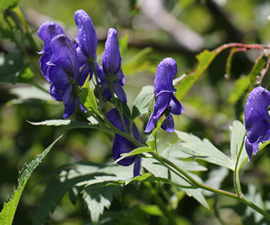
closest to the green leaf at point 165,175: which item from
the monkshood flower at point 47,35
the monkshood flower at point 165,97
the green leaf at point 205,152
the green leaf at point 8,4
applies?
the green leaf at point 205,152

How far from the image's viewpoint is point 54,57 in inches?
33.6

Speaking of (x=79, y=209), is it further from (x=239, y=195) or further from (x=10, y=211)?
(x=239, y=195)

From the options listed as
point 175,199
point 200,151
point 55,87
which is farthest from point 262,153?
point 55,87

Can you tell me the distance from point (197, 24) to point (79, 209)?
2433 millimetres

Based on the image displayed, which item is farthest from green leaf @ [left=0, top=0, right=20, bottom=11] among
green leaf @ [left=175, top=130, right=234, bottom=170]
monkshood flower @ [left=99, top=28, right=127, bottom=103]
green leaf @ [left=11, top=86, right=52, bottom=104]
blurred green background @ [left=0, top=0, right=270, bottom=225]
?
green leaf @ [left=175, top=130, right=234, bottom=170]

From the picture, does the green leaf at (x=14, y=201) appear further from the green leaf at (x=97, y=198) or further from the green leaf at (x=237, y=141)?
the green leaf at (x=237, y=141)

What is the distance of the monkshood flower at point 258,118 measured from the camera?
75 centimetres

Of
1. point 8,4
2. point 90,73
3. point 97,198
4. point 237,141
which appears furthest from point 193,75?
point 8,4

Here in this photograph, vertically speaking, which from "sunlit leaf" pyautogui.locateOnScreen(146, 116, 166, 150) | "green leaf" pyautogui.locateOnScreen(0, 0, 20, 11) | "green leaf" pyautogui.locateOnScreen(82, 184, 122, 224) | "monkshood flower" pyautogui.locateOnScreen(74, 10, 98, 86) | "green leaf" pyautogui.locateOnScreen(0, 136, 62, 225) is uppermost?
"monkshood flower" pyautogui.locateOnScreen(74, 10, 98, 86)

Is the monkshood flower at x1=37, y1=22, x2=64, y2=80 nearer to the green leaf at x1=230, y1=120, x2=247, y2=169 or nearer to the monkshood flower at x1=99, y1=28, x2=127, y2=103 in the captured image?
the monkshood flower at x1=99, y1=28, x2=127, y2=103

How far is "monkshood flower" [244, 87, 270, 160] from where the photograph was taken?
0.75 m

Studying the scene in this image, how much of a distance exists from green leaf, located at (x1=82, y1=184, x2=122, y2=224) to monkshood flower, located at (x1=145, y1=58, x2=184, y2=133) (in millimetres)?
358

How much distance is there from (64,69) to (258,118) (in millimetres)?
532

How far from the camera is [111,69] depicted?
904 mm
